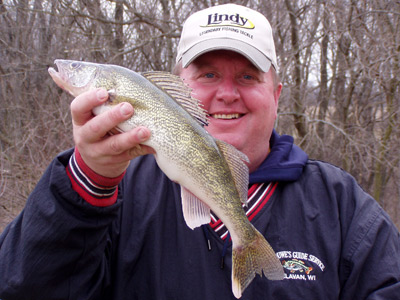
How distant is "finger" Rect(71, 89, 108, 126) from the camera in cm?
147

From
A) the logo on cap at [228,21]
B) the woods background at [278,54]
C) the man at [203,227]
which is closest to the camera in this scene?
the man at [203,227]

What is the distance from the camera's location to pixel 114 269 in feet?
6.47

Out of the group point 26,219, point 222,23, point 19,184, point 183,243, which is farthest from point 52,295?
point 19,184

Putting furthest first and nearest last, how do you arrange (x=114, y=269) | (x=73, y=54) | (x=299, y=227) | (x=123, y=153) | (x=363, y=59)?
(x=73, y=54) < (x=363, y=59) < (x=299, y=227) < (x=114, y=269) < (x=123, y=153)

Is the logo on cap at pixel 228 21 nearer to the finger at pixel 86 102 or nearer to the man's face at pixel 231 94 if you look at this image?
the man's face at pixel 231 94

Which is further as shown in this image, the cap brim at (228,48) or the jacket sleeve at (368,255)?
the cap brim at (228,48)

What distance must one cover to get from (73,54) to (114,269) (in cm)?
672

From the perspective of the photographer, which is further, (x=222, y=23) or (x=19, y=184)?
(x=19, y=184)

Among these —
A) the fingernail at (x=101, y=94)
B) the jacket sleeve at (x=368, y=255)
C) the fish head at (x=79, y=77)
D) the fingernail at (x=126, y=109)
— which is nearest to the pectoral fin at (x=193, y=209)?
the fingernail at (x=126, y=109)

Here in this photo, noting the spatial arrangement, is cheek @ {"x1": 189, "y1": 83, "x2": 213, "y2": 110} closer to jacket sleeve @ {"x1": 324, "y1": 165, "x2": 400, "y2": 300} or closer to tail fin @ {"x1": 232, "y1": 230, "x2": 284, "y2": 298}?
tail fin @ {"x1": 232, "y1": 230, "x2": 284, "y2": 298}

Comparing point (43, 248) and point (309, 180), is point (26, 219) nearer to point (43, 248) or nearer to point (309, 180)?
point (43, 248)

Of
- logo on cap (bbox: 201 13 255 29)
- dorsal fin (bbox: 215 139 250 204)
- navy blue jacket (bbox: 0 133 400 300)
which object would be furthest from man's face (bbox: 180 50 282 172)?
dorsal fin (bbox: 215 139 250 204)

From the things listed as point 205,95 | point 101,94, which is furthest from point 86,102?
point 205,95

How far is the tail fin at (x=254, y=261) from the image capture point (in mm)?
1688
